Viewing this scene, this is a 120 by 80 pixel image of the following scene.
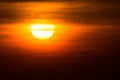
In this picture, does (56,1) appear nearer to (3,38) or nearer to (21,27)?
(21,27)

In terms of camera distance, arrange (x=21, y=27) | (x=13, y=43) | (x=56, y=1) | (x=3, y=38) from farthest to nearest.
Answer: (x=13, y=43), (x=3, y=38), (x=21, y=27), (x=56, y=1)

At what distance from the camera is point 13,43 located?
683cm

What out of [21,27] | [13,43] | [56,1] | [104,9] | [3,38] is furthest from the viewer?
[13,43]

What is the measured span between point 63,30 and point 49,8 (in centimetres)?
109

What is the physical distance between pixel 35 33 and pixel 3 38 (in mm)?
357

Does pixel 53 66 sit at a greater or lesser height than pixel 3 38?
greater

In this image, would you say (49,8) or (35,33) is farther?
(35,33)

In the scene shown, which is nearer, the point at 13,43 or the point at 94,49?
the point at 13,43

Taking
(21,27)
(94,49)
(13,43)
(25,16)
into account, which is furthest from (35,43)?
(25,16)

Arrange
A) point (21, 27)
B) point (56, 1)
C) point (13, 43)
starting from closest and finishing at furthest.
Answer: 1. point (56, 1)
2. point (21, 27)
3. point (13, 43)

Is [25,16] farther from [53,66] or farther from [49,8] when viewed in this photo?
[53,66]

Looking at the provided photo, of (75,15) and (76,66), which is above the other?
(76,66)

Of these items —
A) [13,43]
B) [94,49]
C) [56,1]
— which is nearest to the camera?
[56,1]

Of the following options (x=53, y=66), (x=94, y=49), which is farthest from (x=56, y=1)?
(x=53, y=66)
